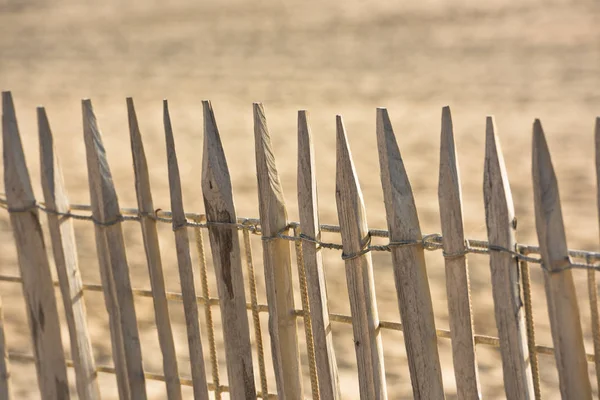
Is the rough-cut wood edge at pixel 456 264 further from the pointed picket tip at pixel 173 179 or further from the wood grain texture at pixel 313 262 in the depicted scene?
the pointed picket tip at pixel 173 179

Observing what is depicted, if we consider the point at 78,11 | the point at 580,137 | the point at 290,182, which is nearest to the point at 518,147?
the point at 580,137

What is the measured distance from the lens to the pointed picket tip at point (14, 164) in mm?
3000

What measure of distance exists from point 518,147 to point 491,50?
4.19 m

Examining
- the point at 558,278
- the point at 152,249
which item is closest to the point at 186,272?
the point at 152,249

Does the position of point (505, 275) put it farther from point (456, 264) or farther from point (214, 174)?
point (214, 174)

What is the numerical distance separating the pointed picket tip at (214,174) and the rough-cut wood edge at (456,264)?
29.4 inches

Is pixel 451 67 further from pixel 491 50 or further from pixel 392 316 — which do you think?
pixel 392 316

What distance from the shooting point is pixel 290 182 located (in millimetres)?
8211

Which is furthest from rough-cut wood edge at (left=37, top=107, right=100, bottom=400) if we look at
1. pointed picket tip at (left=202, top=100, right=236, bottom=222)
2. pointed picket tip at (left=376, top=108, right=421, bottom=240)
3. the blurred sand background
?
the blurred sand background

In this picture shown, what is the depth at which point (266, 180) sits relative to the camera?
244cm

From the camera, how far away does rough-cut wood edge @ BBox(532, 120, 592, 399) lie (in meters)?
1.94

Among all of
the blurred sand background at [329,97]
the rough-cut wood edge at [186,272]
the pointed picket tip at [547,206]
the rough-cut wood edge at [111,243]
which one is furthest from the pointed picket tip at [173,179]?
the blurred sand background at [329,97]

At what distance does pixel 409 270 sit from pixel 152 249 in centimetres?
98

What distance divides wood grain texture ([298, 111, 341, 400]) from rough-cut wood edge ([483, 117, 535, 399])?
0.54 m
